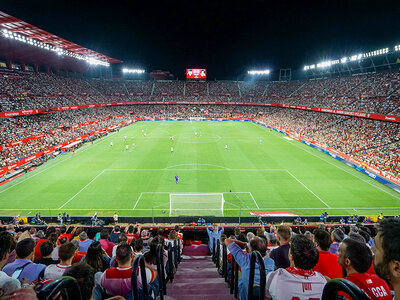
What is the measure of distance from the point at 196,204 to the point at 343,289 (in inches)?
876

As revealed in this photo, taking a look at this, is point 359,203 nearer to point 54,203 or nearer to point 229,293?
point 229,293

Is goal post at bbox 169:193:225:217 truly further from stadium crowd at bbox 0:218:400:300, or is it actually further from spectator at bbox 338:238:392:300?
spectator at bbox 338:238:392:300

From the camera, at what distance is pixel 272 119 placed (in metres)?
77.4

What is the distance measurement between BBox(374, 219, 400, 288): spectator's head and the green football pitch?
20.0 meters

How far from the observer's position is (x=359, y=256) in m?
3.19

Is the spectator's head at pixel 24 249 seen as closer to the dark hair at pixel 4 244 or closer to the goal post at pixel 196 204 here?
the dark hair at pixel 4 244

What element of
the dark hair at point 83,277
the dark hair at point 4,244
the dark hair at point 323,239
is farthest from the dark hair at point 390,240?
the dark hair at point 4,244

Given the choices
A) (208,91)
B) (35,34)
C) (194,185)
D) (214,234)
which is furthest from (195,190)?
(208,91)

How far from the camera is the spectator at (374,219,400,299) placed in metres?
2.29

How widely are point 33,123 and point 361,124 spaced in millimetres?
62549

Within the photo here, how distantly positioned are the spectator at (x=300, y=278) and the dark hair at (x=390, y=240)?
94 cm

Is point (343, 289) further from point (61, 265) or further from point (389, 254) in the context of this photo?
point (61, 265)

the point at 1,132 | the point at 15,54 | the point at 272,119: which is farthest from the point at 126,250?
the point at 272,119

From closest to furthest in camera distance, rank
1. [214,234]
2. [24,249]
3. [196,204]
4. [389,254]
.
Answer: [389,254], [24,249], [214,234], [196,204]
